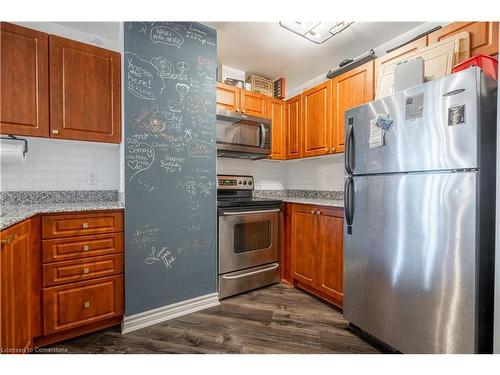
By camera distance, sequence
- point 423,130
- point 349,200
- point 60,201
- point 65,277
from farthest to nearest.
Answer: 1. point 60,201
2. point 349,200
3. point 65,277
4. point 423,130

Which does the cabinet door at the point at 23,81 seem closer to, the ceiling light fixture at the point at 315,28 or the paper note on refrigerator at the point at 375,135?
the ceiling light fixture at the point at 315,28

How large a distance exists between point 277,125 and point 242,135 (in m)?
0.68

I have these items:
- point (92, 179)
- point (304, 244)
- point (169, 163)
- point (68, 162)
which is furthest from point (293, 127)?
point (68, 162)

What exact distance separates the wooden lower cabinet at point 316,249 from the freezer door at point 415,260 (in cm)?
37

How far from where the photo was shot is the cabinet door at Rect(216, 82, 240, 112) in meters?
2.66

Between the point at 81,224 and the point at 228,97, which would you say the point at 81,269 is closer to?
the point at 81,224

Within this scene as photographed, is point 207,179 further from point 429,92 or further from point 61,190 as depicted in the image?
point 429,92

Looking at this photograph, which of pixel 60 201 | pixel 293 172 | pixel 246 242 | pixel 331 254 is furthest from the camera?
pixel 293 172

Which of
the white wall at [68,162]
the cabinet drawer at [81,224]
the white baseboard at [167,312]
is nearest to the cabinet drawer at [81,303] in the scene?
the white baseboard at [167,312]

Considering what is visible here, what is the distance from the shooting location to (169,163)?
1.99 m

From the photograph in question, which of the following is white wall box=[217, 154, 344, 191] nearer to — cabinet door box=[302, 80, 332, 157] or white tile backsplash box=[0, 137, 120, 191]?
cabinet door box=[302, 80, 332, 157]

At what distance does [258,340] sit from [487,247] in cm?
151

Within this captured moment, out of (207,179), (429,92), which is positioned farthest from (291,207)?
(429,92)
